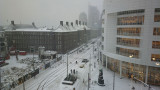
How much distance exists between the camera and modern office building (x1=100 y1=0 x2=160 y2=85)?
33.8 m

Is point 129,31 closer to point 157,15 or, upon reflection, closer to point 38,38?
point 157,15

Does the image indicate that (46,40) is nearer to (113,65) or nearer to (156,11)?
(113,65)

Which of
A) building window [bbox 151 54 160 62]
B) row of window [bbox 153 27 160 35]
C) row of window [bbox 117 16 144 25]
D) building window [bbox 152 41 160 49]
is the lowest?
building window [bbox 151 54 160 62]

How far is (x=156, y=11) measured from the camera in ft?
111

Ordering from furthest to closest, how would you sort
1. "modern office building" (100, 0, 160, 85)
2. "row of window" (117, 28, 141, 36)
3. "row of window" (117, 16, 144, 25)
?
"row of window" (117, 28, 141, 36) < "row of window" (117, 16, 144, 25) < "modern office building" (100, 0, 160, 85)

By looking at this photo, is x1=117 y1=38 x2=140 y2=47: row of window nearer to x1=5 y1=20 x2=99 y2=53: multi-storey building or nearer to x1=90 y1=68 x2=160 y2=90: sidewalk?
x1=90 y1=68 x2=160 y2=90: sidewalk

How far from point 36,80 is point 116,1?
110 feet

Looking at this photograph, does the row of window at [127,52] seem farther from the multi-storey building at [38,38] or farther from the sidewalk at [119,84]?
the multi-storey building at [38,38]

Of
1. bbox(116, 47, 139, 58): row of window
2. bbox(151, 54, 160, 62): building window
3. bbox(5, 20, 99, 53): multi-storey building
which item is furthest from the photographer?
bbox(5, 20, 99, 53): multi-storey building

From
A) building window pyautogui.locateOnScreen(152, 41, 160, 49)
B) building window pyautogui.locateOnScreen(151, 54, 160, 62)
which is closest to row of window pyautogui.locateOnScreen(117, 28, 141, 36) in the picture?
building window pyautogui.locateOnScreen(152, 41, 160, 49)

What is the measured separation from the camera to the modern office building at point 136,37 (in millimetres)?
33781

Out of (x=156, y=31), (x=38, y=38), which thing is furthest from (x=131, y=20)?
(x=38, y=38)

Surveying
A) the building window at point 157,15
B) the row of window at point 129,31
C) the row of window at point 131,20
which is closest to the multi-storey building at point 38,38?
the row of window at point 129,31

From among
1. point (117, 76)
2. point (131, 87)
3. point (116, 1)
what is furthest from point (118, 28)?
point (131, 87)
